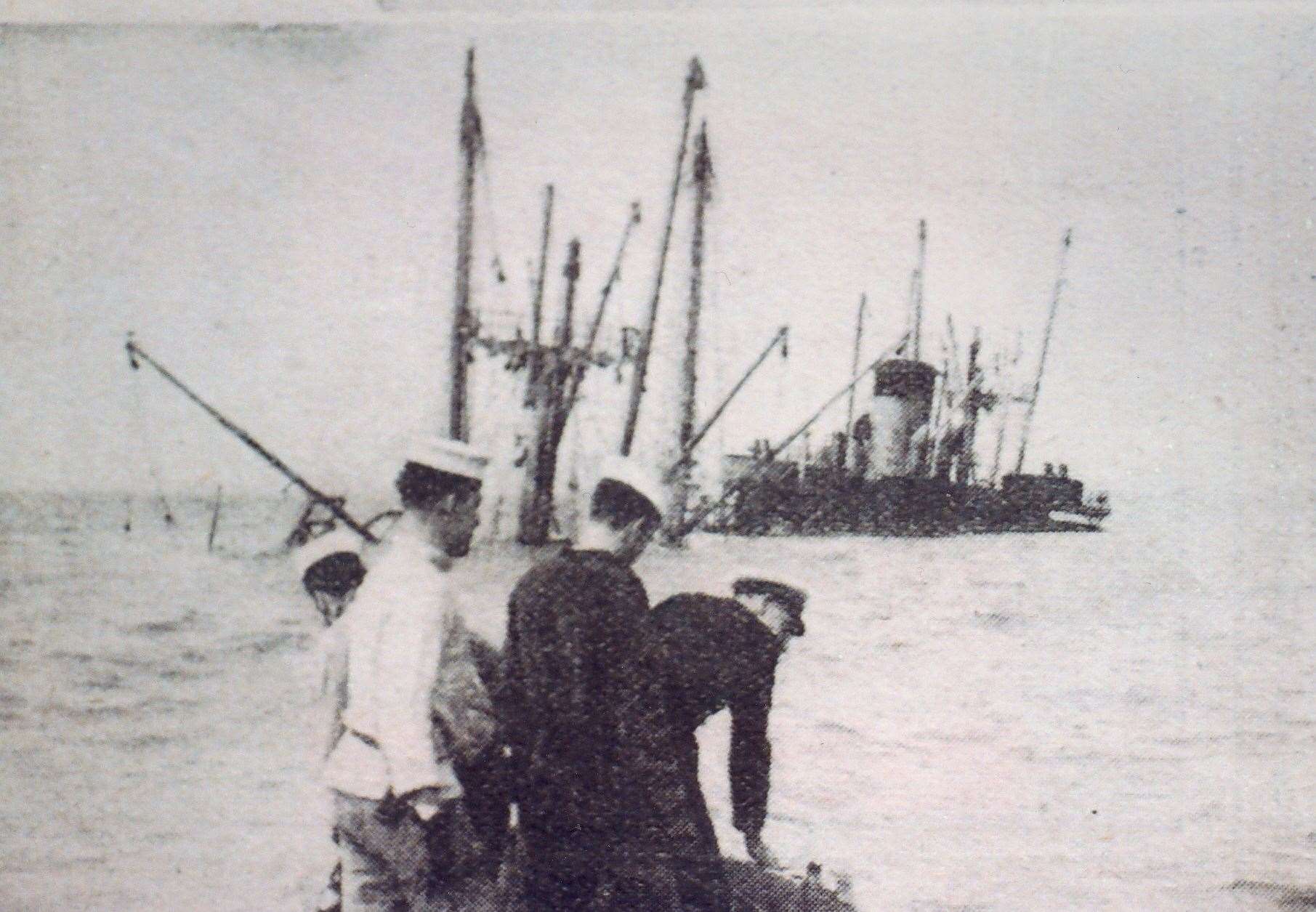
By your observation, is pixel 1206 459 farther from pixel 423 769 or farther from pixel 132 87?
pixel 132 87

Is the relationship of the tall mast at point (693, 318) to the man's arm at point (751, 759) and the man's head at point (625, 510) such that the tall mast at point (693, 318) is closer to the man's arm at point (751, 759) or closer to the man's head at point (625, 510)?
the man's head at point (625, 510)

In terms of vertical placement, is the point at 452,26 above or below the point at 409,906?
above

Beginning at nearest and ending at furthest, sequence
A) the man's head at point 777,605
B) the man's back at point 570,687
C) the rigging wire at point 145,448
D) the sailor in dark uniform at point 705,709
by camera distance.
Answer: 1. the man's back at point 570,687
2. the sailor in dark uniform at point 705,709
3. the man's head at point 777,605
4. the rigging wire at point 145,448

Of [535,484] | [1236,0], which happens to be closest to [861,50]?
[1236,0]

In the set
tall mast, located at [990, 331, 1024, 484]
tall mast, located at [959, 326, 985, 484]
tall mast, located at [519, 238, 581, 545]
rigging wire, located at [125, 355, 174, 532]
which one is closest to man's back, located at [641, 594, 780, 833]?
tall mast, located at [519, 238, 581, 545]

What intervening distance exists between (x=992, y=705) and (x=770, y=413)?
862mm

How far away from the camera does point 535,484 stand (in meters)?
2.32

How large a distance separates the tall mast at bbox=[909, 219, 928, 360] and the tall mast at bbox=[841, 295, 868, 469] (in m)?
0.11

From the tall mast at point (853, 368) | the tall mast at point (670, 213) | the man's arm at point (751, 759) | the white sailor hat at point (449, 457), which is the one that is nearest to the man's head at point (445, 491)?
the white sailor hat at point (449, 457)

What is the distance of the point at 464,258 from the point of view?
94.6 inches

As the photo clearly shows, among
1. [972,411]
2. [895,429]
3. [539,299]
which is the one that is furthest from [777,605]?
[539,299]

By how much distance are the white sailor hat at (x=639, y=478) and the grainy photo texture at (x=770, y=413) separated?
1 cm

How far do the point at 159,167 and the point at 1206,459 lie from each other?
2.62 meters

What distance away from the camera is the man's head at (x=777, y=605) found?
231 cm
